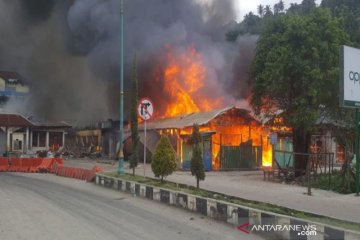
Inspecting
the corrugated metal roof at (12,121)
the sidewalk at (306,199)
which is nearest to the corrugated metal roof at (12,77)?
the corrugated metal roof at (12,121)

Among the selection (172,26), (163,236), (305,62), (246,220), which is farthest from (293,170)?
(172,26)

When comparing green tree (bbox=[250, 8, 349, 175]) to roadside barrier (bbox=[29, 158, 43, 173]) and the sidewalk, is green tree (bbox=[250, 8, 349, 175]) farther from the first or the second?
roadside barrier (bbox=[29, 158, 43, 173])

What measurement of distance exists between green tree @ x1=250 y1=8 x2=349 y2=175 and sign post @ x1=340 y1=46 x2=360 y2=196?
3.34 m

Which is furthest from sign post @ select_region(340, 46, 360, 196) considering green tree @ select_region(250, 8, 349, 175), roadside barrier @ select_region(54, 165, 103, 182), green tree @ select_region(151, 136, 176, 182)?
roadside barrier @ select_region(54, 165, 103, 182)

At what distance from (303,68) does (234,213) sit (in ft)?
32.9

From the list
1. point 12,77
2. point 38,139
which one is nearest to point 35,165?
point 38,139

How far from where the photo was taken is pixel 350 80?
42.4 feet

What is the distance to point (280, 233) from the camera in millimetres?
7008

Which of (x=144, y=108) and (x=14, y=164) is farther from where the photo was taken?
(x=14, y=164)

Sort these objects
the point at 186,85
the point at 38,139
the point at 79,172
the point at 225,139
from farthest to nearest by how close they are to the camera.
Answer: the point at 38,139
the point at 186,85
the point at 225,139
the point at 79,172

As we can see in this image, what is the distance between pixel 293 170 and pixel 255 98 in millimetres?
3940

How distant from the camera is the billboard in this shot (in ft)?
41.8

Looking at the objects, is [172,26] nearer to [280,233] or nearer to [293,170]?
[293,170]

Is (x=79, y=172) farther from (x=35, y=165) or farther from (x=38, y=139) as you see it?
(x=38, y=139)
